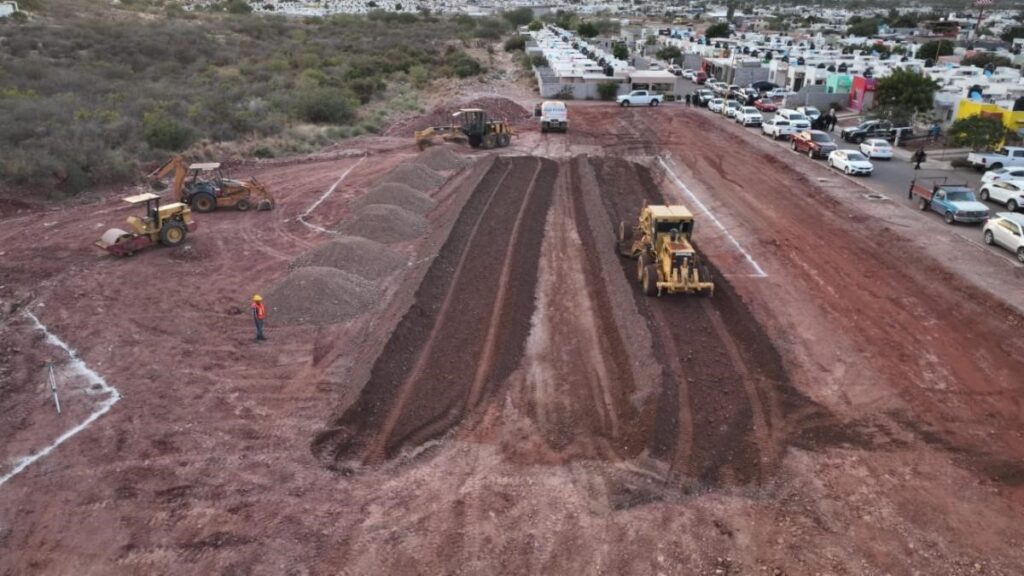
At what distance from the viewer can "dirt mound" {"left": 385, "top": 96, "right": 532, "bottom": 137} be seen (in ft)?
141

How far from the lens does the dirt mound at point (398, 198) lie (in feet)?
85.5

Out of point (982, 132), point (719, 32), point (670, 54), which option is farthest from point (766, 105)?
point (719, 32)

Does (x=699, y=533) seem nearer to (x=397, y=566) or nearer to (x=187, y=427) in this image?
(x=397, y=566)

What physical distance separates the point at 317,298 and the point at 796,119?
3678 cm

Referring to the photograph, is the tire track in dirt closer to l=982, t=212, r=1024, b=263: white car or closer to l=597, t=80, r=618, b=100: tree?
l=982, t=212, r=1024, b=263: white car

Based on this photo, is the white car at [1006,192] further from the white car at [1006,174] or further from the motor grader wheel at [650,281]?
the motor grader wheel at [650,281]

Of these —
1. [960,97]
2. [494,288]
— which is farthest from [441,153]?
[960,97]

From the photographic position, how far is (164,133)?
3195 cm

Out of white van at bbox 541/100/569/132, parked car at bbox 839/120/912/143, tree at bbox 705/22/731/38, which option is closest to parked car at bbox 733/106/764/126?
parked car at bbox 839/120/912/143

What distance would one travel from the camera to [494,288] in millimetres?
19250

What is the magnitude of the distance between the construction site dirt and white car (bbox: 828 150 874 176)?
31.8 feet

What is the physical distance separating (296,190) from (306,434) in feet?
61.0

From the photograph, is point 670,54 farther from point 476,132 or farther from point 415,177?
point 415,177

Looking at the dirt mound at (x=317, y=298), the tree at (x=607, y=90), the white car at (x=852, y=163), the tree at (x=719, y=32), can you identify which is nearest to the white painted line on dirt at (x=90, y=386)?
the dirt mound at (x=317, y=298)
